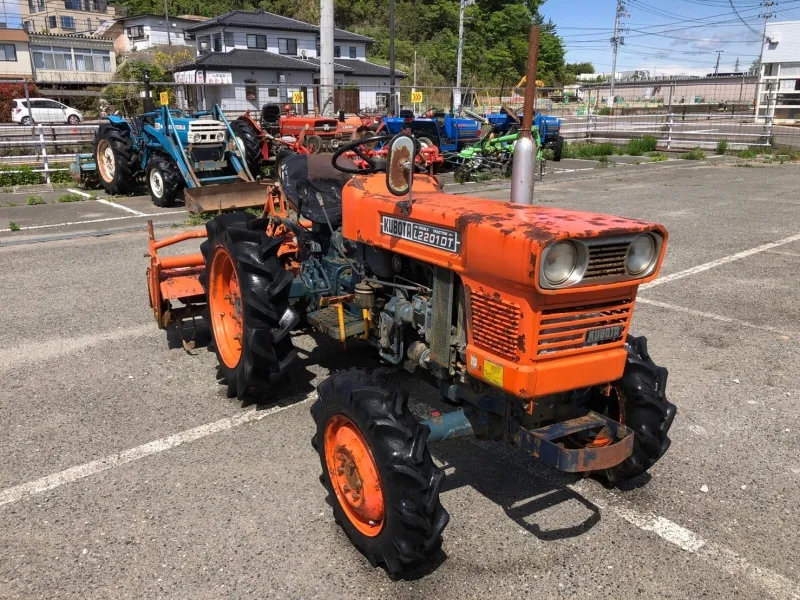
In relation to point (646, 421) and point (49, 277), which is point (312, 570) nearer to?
point (646, 421)

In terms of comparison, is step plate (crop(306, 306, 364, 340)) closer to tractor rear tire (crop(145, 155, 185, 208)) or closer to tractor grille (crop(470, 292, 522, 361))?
tractor grille (crop(470, 292, 522, 361))

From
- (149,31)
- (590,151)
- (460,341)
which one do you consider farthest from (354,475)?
(149,31)

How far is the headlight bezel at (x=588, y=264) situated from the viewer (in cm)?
239

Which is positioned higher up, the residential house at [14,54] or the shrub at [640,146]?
the residential house at [14,54]

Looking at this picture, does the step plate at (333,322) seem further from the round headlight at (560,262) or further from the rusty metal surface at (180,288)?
the round headlight at (560,262)

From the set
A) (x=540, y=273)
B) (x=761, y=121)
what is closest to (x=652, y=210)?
(x=540, y=273)

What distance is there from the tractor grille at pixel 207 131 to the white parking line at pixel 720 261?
24.9 ft

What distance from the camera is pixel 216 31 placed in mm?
48500

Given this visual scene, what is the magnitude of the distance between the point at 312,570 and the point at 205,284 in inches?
94.4

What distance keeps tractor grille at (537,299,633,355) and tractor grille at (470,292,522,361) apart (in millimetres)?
97

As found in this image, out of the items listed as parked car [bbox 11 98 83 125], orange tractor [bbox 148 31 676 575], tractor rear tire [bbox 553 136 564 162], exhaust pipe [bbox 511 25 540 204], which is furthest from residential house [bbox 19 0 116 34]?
exhaust pipe [bbox 511 25 540 204]

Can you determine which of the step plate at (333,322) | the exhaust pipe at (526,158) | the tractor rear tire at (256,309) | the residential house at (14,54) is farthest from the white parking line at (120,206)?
the residential house at (14,54)

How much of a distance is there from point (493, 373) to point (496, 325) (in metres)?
0.19

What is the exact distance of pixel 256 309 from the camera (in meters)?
3.75
